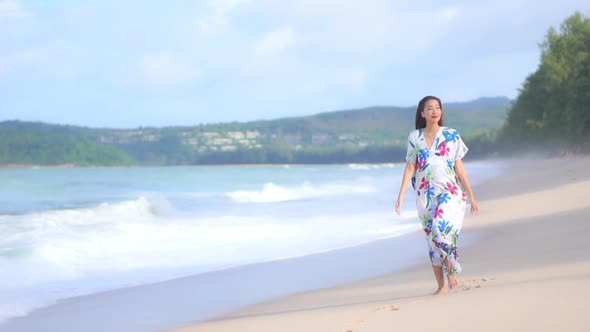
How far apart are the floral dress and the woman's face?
0.33 feet

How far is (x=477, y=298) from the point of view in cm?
518

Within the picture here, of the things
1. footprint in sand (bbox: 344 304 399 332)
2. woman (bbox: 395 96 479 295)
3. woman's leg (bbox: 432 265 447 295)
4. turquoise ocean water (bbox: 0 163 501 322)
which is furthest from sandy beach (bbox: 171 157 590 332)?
turquoise ocean water (bbox: 0 163 501 322)

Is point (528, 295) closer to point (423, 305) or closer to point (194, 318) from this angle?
point (423, 305)

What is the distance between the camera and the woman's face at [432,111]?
606 centimetres

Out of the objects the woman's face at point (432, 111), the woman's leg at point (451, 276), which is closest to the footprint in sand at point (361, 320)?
the woman's leg at point (451, 276)

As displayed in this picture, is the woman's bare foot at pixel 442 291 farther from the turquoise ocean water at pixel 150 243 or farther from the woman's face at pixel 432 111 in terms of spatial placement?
the turquoise ocean water at pixel 150 243

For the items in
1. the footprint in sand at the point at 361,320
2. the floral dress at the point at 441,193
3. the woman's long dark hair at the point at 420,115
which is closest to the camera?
the footprint in sand at the point at 361,320

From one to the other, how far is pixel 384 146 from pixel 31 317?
454 ft

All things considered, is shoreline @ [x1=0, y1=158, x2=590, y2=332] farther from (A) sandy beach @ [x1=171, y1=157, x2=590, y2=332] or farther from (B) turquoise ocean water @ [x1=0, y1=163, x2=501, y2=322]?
(B) turquoise ocean water @ [x1=0, y1=163, x2=501, y2=322]

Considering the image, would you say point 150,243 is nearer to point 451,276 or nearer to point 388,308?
point 451,276

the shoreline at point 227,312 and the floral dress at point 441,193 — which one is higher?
the floral dress at point 441,193

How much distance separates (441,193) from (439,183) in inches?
3.1

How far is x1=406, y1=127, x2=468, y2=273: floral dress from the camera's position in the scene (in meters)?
5.98

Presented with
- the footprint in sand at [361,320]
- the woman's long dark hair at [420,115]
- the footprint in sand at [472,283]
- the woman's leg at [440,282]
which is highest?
the woman's long dark hair at [420,115]
